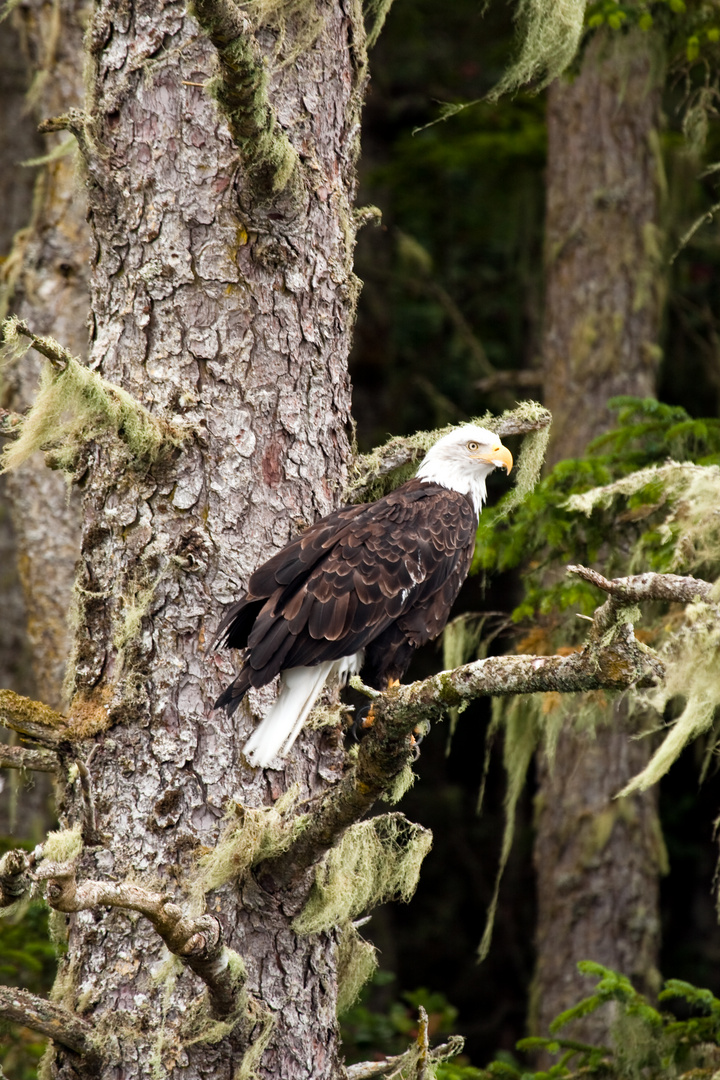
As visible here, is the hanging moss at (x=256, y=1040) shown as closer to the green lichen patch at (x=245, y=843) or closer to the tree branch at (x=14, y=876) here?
the green lichen patch at (x=245, y=843)

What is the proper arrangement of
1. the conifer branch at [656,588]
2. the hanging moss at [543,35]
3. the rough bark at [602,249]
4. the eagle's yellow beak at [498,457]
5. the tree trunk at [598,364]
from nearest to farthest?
the conifer branch at [656,588] → the hanging moss at [543,35] → the eagle's yellow beak at [498,457] → the tree trunk at [598,364] → the rough bark at [602,249]

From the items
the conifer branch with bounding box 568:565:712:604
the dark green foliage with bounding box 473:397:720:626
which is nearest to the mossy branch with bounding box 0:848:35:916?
the conifer branch with bounding box 568:565:712:604

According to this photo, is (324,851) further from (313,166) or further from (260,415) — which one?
(313,166)

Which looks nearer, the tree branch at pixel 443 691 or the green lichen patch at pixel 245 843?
the tree branch at pixel 443 691

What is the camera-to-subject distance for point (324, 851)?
10.5ft

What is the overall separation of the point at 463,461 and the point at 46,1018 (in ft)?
7.99

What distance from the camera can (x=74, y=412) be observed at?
126 inches

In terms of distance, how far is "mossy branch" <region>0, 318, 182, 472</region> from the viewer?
9.89 ft

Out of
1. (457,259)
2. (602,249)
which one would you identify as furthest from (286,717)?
(457,259)

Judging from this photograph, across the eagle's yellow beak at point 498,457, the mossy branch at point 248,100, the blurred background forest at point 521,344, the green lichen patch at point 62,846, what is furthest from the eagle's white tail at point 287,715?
the mossy branch at point 248,100

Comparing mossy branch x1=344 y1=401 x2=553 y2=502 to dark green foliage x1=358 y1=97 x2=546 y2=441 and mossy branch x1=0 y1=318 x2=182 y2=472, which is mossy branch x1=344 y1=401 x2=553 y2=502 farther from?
dark green foliage x1=358 y1=97 x2=546 y2=441

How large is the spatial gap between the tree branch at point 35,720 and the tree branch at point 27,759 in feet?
0.14

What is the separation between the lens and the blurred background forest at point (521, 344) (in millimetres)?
5781

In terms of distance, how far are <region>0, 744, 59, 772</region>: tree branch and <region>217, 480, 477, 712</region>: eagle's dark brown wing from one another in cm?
56
